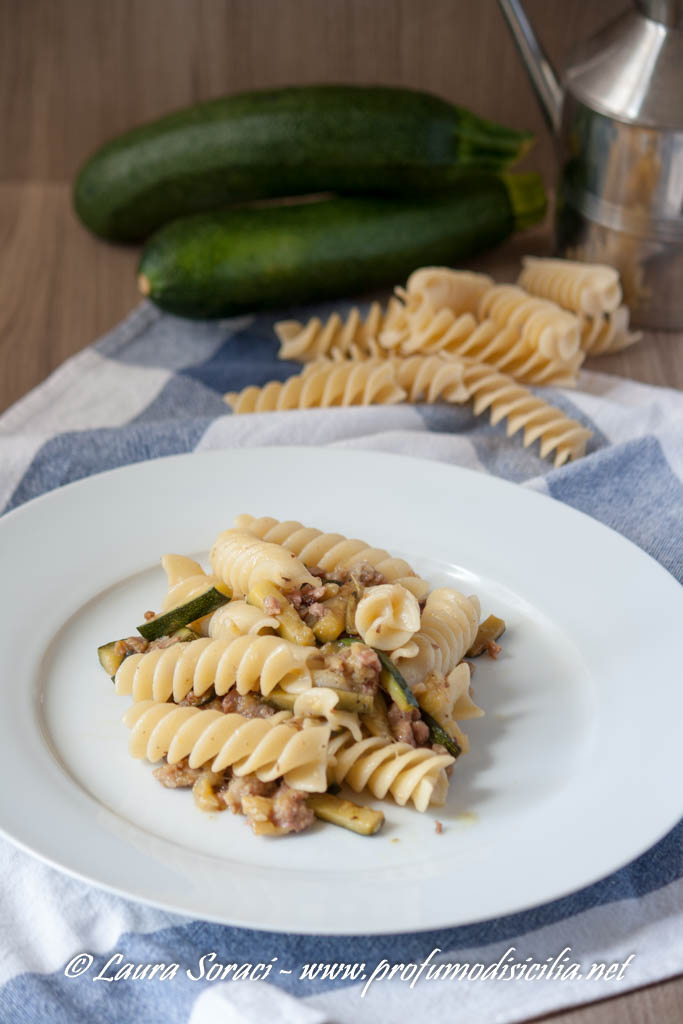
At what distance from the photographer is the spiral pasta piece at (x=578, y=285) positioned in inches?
96.8

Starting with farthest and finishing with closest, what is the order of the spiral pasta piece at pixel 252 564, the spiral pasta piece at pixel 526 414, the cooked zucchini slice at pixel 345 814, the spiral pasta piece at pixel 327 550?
the spiral pasta piece at pixel 526 414
the spiral pasta piece at pixel 327 550
the spiral pasta piece at pixel 252 564
the cooked zucchini slice at pixel 345 814

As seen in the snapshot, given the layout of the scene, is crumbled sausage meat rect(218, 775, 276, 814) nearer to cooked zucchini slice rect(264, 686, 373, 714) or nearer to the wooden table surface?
cooked zucchini slice rect(264, 686, 373, 714)

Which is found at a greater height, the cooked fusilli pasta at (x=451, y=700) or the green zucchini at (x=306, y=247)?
the green zucchini at (x=306, y=247)

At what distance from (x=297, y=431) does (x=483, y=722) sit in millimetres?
850

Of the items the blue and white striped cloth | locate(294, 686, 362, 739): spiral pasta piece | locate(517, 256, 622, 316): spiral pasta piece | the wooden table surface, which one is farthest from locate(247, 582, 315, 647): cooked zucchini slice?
the wooden table surface

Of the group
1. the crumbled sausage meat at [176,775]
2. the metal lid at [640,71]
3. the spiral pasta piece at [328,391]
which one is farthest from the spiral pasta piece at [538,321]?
the crumbled sausage meat at [176,775]

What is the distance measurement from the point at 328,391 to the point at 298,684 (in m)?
0.96

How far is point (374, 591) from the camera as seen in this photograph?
4.95 feet

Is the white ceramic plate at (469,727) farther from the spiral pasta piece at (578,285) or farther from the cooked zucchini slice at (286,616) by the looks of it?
the spiral pasta piece at (578,285)

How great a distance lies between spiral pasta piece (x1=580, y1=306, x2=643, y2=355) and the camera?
8.28 ft

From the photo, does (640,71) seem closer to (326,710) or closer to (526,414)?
(526,414)

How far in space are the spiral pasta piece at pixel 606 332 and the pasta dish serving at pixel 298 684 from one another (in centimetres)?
107

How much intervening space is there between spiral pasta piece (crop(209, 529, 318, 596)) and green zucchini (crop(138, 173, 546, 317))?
1155 mm

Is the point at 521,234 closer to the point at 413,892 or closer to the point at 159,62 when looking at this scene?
the point at 159,62
